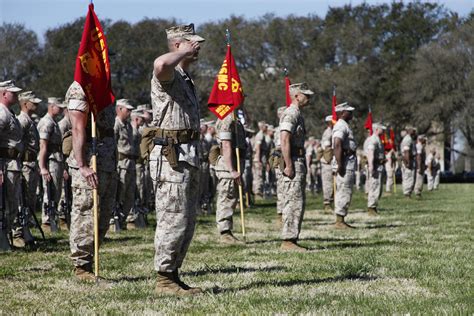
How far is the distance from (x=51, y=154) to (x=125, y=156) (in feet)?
4.78

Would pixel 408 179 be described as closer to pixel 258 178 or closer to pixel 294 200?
pixel 258 178

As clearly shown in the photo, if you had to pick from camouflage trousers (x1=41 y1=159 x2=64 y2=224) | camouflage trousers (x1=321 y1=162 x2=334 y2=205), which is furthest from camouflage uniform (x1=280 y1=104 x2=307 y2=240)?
camouflage trousers (x1=321 y1=162 x2=334 y2=205)

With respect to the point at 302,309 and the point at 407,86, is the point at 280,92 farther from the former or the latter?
the point at 302,309

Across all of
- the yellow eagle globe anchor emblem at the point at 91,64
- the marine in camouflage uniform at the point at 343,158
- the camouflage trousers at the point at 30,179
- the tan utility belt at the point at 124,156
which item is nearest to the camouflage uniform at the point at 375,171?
the marine in camouflage uniform at the point at 343,158

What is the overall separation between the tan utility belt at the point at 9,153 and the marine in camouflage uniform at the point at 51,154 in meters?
1.87

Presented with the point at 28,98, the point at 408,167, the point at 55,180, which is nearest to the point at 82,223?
the point at 28,98

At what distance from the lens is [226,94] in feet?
48.5

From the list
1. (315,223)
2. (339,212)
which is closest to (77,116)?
(339,212)

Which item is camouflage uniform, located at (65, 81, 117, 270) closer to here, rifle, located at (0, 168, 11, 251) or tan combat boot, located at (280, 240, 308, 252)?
rifle, located at (0, 168, 11, 251)

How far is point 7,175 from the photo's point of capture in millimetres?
11648

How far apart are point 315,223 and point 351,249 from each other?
5868 millimetres

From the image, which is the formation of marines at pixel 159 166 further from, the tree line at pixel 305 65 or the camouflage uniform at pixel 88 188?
the tree line at pixel 305 65

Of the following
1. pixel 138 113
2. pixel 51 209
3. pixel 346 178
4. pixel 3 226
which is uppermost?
pixel 138 113

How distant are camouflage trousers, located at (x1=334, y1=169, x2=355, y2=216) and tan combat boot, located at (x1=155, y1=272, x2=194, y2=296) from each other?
27.7 feet
